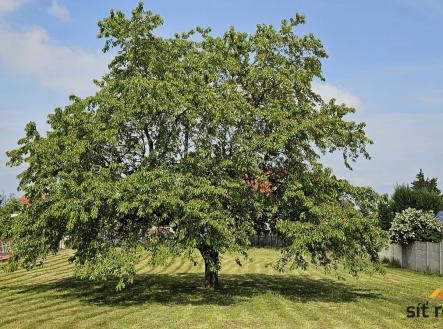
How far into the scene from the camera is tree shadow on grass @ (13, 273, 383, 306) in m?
21.7

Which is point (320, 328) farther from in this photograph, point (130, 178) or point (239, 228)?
point (130, 178)

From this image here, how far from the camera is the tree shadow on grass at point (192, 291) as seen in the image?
21.7 m

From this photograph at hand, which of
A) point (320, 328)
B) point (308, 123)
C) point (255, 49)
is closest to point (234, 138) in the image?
point (308, 123)

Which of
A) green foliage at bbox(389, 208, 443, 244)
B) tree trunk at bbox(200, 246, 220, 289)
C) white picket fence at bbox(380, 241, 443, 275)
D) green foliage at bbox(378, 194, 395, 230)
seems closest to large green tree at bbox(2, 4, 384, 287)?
tree trunk at bbox(200, 246, 220, 289)

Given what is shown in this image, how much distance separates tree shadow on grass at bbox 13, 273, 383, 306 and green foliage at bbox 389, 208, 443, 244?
11.8 m

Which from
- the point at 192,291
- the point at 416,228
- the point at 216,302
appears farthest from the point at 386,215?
the point at 216,302

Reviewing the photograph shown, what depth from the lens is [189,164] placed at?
67.8ft

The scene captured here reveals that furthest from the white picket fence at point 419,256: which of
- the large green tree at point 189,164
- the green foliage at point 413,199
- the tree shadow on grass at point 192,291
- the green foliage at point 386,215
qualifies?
the large green tree at point 189,164

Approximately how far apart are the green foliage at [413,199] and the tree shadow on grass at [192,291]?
19721mm

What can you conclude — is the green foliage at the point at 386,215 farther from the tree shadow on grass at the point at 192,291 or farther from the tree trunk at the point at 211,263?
the tree trunk at the point at 211,263

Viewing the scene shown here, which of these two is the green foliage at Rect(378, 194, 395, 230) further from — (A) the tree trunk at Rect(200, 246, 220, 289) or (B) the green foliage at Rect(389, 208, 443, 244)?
(A) the tree trunk at Rect(200, 246, 220, 289)

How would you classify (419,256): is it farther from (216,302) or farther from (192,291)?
(216,302)

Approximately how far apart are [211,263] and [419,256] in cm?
2373

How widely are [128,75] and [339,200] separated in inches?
445
